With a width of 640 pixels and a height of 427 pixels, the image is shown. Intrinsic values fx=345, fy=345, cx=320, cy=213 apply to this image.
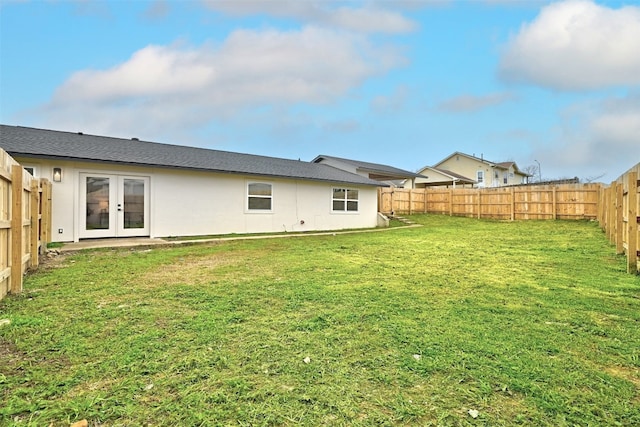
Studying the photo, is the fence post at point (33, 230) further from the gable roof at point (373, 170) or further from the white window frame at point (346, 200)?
the gable roof at point (373, 170)

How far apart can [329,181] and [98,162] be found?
8.62 metres

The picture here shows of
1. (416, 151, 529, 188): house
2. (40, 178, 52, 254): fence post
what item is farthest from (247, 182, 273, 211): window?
(416, 151, 529, 188): house

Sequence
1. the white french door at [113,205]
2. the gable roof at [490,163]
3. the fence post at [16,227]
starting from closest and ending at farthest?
the fence post at [16,227]
the white french door at [113,205]
the gable roof at [490,163]

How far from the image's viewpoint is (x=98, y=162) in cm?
993

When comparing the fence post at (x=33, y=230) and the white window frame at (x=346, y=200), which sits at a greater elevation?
the white window frame at (x=346, y=200)

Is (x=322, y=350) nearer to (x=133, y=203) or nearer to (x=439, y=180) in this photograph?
(x=133, y=203)

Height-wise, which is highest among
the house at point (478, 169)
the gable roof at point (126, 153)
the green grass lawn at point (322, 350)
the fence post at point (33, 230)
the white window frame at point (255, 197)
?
the house at point (478, 169)

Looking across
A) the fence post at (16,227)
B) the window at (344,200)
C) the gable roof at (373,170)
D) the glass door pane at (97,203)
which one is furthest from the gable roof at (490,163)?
the fence post at (16,227)

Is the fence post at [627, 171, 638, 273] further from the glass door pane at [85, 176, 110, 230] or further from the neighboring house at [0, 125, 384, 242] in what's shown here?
the glass door pane at [85, 176, 110, 230]

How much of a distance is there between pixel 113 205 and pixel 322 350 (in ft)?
33.3

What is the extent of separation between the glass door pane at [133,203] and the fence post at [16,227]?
6.72 m

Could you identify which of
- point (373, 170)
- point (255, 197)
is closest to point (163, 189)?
point (255, 197)

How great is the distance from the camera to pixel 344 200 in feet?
55.0

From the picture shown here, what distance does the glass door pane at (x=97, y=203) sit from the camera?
1020 centimetres
